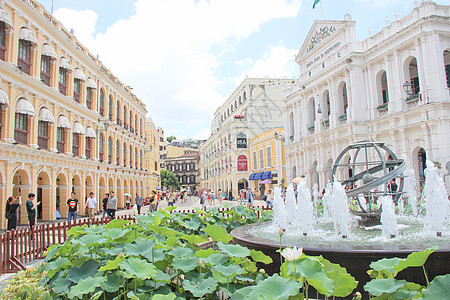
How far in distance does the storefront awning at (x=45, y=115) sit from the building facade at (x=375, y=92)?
19381 millimetres

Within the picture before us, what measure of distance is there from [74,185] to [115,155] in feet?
23.0

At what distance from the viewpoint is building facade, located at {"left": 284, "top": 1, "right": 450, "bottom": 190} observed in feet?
59.8

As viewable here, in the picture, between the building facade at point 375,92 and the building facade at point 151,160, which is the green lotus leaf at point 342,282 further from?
the building facade at point 151,160

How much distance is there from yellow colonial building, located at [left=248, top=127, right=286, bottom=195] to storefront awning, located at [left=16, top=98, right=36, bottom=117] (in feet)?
76.6

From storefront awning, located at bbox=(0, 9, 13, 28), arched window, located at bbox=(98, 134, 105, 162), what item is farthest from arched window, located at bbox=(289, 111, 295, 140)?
storefront awning, located at bbox=(0, 9, 13, 28)

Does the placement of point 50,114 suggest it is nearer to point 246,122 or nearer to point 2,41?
point 2,41

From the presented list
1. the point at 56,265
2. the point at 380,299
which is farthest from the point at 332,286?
the point at 56,265

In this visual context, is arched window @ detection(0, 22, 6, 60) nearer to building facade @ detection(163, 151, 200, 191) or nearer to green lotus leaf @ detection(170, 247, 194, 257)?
green lotus leaf @ detection(170, 247, 194, 257)

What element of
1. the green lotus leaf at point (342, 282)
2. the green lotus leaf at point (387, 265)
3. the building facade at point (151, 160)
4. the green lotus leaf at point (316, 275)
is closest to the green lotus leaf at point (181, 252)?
the green lotus leaf at point (316, 275)

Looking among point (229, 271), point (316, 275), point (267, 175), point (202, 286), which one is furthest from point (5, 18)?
point (267, 175)

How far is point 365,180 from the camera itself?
26.0 ft

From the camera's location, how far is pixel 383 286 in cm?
290

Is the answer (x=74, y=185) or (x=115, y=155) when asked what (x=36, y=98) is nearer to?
(x=74, y=185)

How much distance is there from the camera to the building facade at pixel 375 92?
18.2m
